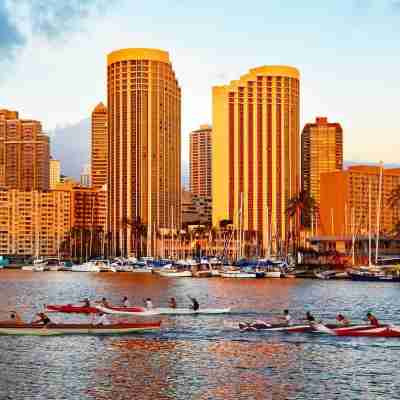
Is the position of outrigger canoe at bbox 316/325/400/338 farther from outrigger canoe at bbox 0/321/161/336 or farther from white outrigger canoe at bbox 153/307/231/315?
white outrigger canoe at bbox 153/307/231/315

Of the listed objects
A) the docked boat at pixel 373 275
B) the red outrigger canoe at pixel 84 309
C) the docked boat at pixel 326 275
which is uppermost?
the red outrigger canoe at pixel 84 309

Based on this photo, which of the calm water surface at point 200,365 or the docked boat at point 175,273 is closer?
the calm water surface at point 200,365

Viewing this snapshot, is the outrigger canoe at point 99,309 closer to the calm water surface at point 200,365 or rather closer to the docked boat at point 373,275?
the calm water surface at point 200,365

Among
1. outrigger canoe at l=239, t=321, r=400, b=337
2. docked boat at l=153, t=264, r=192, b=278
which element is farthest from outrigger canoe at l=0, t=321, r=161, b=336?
docked boat at l=153, t=264, r=192, b=278

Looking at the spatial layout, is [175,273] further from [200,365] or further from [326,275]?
[200,365]

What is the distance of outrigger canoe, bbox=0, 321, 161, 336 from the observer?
63.8m

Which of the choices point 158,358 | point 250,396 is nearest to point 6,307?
point 158,358

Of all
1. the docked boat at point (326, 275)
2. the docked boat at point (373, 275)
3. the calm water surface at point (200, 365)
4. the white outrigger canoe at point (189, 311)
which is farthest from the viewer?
the docked boat at point (326, 275)

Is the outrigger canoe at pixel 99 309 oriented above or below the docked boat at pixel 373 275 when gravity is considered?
above

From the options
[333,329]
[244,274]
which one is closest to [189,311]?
[333,329]

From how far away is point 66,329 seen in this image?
64.5 m

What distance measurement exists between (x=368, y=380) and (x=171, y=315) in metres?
36.4

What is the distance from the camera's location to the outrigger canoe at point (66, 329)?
63.8 meters

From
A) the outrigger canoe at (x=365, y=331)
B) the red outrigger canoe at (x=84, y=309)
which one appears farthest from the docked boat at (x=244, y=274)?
the outrigger canoe at (x=365, y=331)
